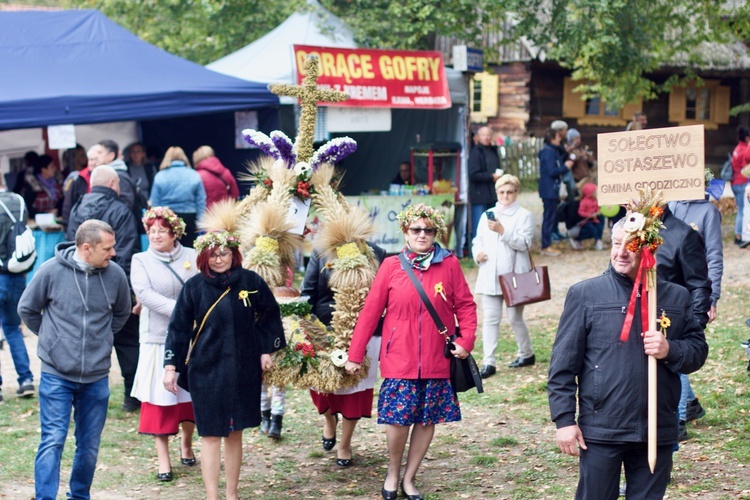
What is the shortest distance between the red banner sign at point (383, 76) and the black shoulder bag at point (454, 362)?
326 inches

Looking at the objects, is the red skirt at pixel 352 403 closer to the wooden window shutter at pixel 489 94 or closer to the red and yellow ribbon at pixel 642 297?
the red and yellow ribbon at pixel 642 297

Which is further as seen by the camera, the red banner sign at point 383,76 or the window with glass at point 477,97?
the window with glass at point 477,97

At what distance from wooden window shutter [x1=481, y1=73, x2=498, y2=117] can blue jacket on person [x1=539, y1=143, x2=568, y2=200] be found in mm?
10832

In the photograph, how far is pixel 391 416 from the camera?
229 inches

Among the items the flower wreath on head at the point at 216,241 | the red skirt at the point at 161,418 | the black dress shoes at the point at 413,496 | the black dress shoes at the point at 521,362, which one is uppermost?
the flower wreath on head at the point at 216,241

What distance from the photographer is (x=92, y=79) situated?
12.2 metres

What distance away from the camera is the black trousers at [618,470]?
4.23 metres

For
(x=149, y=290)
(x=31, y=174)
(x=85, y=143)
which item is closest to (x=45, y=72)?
(x=31, y=174)

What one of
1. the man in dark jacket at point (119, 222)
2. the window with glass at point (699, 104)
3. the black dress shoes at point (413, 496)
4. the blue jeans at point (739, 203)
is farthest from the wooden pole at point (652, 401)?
the window with glass at point (699, 104)

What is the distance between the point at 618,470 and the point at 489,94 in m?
22.1

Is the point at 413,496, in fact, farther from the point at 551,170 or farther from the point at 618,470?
the point at 551,170

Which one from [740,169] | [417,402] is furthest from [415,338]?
[740,169]

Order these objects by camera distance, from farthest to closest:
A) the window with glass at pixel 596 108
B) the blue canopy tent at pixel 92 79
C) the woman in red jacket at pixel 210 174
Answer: the window with glass at pixel 596 108 < the woman in red jacket at pixel 210 174 < the blue canopy tent at pixel 92 79

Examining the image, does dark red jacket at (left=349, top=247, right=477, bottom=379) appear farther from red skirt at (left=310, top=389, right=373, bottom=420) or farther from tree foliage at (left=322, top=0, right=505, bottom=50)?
tree foliage at (left=322, top=0, right=505, bottom=50)
